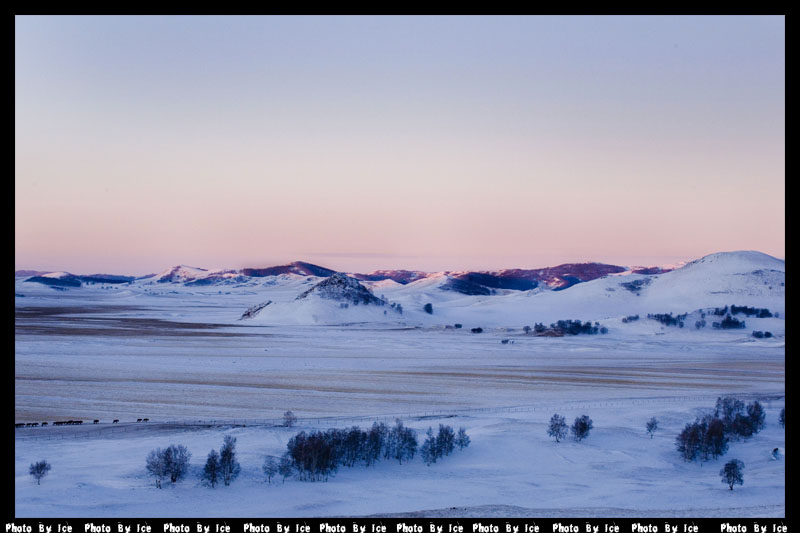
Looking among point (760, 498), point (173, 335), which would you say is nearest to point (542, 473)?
point (760, 498)

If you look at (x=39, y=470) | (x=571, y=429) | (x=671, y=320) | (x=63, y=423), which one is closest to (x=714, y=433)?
(x=571, y=429)

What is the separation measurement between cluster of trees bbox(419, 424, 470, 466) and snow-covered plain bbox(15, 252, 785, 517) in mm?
432

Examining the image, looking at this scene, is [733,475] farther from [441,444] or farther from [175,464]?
[175,464]

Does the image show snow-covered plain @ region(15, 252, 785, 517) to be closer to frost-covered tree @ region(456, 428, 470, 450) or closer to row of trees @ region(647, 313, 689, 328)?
frost-covered tree @ region(456, 428, 470, 450)

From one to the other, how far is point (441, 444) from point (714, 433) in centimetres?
1001

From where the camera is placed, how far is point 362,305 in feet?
374

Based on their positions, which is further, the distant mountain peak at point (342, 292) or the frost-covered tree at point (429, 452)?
the distant mountain peak at point (342, 292)

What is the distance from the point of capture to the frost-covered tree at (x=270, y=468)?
21.6 metres

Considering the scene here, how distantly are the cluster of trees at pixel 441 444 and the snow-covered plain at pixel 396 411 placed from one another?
0.43 meters

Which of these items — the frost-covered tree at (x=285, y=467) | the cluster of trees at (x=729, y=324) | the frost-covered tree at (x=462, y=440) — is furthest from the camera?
the cluster of trees at (x=729, y=324)

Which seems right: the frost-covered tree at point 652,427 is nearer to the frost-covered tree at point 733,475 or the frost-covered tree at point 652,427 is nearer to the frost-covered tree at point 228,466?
the frost-covered tree at point 733,475

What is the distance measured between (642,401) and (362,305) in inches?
3128

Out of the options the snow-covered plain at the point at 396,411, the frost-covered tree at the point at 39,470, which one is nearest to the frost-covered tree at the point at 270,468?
the snow-covered plain at the point at 396,411

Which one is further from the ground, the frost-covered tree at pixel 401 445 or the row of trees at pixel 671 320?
the row of trees at pixel 671 320
